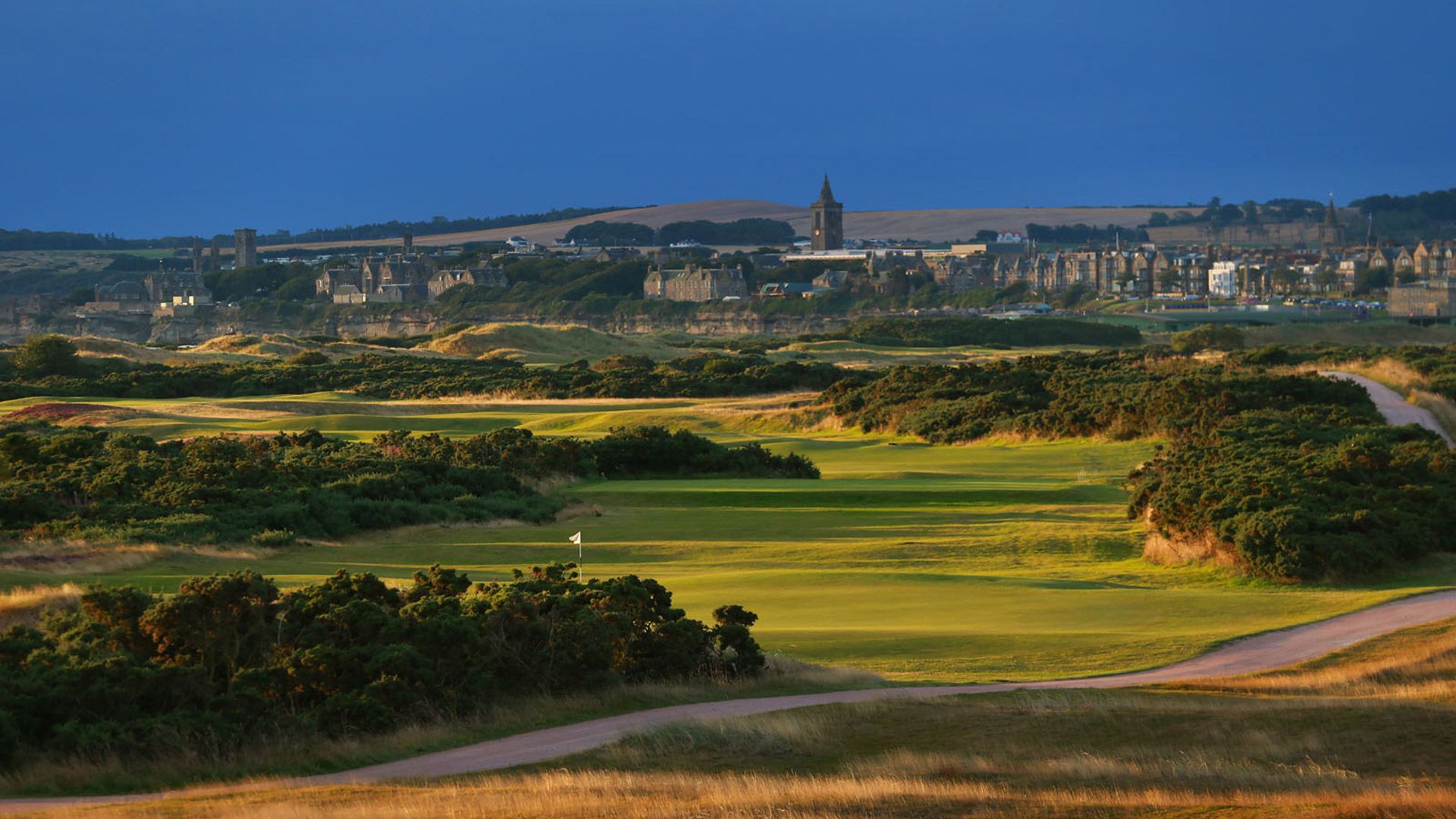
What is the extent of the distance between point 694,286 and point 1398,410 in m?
118

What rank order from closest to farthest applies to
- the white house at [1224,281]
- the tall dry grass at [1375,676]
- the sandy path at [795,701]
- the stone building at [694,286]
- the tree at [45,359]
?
the sandy path at [795,701] < the tall dry grass at [1375,676] < the tree at [45,359] < the stone building at [694,286] < the white house at [1224,281]

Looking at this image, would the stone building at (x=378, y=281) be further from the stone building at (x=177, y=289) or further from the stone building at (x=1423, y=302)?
the stone building at (x=1423, y=302)

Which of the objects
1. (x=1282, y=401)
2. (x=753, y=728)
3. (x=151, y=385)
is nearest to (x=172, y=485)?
(x=753, y=728)

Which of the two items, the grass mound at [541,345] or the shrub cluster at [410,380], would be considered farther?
the grass mound at [541,345]

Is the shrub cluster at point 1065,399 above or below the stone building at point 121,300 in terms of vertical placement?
below

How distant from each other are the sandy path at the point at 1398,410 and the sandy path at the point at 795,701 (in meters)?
19.7

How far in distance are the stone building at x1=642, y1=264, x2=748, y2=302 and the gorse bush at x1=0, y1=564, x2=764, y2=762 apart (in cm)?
14005

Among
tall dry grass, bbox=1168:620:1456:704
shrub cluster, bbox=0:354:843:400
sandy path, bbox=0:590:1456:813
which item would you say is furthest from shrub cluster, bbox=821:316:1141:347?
tall dry grass, bbox=1168:620:1456:704

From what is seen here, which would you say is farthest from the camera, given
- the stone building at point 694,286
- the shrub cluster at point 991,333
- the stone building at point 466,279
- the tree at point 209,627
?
the stone building at point 466,279

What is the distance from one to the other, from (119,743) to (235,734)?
78cm

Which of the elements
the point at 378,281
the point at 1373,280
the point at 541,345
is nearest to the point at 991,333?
the point at 541,345

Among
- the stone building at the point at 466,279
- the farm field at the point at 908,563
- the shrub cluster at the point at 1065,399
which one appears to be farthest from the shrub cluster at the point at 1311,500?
the stone building at the point at 466,279

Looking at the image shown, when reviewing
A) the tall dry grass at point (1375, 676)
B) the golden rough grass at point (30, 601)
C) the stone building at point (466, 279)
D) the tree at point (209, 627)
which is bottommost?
the tall dry grass at point (1375, 676)

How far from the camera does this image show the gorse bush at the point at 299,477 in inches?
977
